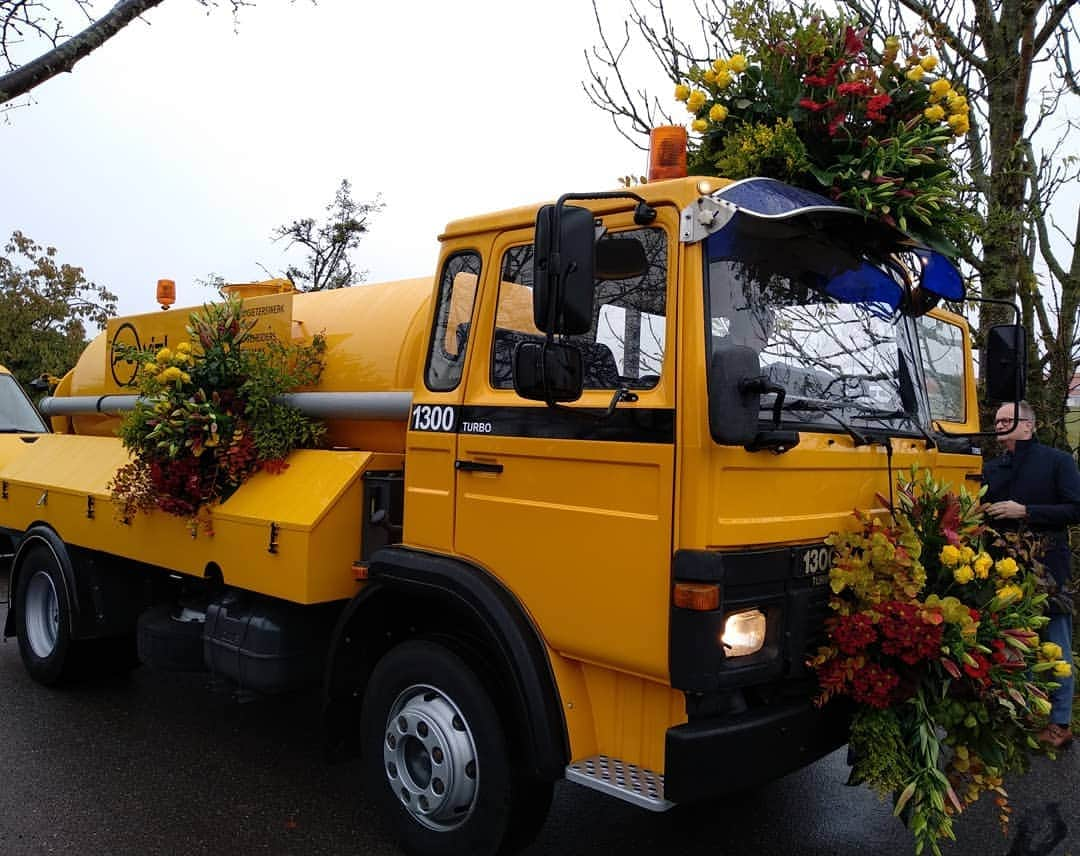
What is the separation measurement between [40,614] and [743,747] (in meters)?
4.96

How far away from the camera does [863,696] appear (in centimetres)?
287

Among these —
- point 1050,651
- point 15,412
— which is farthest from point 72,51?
point 15,412

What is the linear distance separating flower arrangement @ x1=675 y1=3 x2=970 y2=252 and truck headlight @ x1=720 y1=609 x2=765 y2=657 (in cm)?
146

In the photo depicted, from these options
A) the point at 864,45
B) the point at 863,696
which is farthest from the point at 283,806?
the point at 864,45

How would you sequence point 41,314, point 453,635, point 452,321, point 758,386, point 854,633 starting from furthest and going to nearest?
point 41,314 < point 452,321 < point 453,635 < point 854,633 < point 758,386

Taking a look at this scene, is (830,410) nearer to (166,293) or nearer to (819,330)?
(819,330)

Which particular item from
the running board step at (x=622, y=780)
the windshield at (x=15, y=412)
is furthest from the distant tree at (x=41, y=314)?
the running board step at (x=622, y=780)

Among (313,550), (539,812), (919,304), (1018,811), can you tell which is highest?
(919,304)

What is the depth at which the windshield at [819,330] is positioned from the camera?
2.94m

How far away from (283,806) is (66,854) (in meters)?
0.89

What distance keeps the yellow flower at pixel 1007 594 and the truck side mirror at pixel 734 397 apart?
1113 mm

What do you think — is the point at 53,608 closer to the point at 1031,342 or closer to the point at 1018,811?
the point at 1018,811

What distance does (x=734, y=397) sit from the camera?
2.64m

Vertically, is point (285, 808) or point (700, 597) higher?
point (700, 597)
